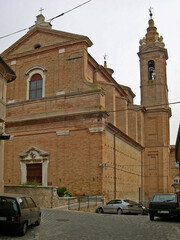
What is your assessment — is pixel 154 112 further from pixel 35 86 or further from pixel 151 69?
pixel 35 86

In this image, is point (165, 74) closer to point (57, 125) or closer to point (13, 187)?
point (57, 125)

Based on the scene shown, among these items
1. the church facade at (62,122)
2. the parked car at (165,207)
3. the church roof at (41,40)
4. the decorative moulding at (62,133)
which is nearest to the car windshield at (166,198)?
the parked car at (165,207)

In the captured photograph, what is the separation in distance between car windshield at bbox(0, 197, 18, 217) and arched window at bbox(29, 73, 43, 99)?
1837cm

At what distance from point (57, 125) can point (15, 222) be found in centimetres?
1628

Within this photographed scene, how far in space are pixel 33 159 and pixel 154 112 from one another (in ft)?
64.4

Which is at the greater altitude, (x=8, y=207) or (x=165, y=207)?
(x=8, y=207)

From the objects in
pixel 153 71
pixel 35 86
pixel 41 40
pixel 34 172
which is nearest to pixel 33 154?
pixel 34 172

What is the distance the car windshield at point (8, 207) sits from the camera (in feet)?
33.6

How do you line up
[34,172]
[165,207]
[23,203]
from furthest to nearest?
[34,172] → [165,207] → [23,203]

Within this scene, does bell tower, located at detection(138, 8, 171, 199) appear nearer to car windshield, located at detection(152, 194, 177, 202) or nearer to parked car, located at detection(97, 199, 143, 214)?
parked car, located at detection(97, 199, 143, 214)

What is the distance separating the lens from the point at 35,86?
2878 centimetres

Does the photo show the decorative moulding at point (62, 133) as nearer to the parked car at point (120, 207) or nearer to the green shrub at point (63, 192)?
the green shrub at point (63, 192)

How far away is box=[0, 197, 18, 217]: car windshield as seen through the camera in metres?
10.2

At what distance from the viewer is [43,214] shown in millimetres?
16062
